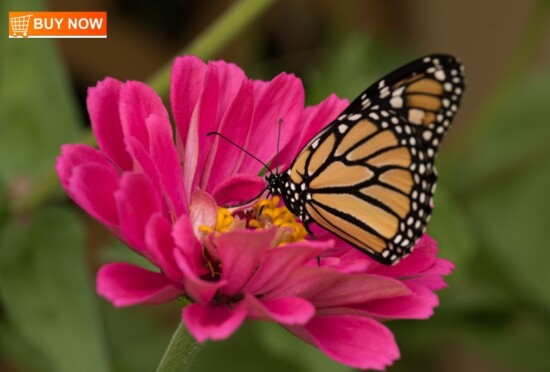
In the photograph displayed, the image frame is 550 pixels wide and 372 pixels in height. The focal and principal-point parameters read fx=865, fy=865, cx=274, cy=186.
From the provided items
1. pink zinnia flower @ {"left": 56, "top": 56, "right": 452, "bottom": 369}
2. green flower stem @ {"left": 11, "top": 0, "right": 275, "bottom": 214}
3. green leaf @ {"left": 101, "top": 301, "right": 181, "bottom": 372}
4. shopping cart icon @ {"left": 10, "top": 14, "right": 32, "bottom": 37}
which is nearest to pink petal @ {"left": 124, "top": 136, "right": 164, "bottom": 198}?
pink zinnia flower @ {"left": 56, "top": 56, "right": 452, "bottom": 369}

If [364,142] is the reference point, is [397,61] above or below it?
above

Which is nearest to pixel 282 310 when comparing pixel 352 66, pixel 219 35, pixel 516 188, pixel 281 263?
pixel 281 263

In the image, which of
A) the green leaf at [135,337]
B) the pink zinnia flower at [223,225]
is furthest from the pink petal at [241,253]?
the green leaf at [135,337]

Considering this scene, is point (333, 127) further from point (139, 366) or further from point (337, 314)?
point (139, 366)

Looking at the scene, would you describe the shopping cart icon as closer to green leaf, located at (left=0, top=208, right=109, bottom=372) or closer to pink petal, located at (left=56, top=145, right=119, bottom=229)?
green leaf, located at (left=0, top=208, right=109, bottom=372)

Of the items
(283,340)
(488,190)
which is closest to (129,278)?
(283,340)

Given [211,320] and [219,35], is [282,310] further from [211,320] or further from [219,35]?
[219,35]
